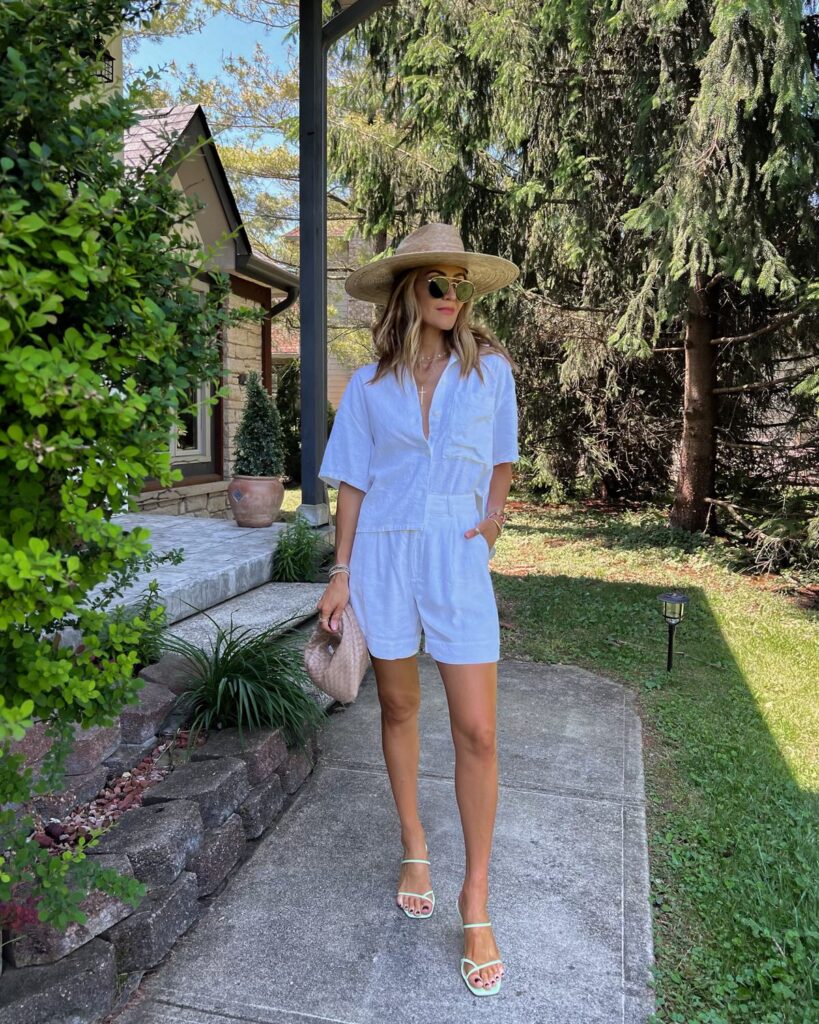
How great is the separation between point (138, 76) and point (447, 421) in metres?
1.01

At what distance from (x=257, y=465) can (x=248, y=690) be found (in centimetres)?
388

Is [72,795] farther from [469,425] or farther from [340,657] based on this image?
[469,425]

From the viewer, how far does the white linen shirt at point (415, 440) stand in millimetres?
2006

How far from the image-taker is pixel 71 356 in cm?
118

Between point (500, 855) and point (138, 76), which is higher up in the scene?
point (138, 76)

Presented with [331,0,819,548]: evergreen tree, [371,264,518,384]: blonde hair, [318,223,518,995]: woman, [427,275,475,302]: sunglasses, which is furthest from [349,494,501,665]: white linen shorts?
[331,0,819,548]: evergreen tree

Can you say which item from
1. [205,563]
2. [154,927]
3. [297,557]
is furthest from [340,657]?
[297,557]

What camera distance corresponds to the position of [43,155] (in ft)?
3.78

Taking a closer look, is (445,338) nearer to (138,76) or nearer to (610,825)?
(138,76)

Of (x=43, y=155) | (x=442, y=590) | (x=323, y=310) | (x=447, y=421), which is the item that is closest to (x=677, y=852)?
(x=442, y=590)

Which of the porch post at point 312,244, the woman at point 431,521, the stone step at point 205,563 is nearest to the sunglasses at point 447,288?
the woman at point 431,521

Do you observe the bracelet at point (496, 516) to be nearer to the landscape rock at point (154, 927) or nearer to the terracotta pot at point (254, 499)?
the landscape rock at point (154, 927)

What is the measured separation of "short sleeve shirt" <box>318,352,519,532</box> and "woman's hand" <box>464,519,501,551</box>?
4 cm

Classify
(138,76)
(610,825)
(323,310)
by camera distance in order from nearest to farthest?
(138,76)
(610,825)
(323,310)
